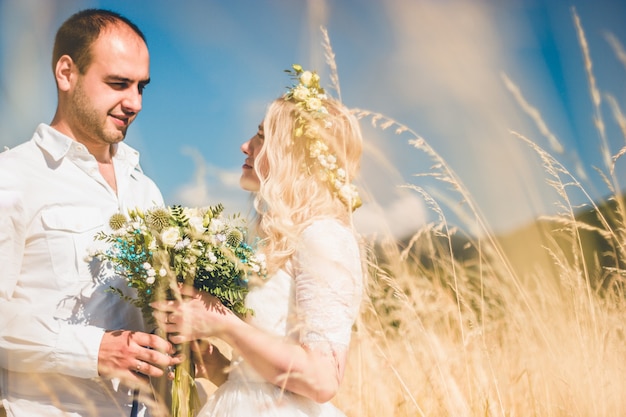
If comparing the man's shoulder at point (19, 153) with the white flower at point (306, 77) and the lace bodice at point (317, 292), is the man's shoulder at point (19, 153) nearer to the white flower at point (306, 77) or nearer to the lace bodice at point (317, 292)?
the lace bodice at point (317, 292)

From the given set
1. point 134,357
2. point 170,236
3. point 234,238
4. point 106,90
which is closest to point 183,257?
point 170,236

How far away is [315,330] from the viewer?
248 centimetres

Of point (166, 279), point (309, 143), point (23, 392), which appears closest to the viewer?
point (166, 279)

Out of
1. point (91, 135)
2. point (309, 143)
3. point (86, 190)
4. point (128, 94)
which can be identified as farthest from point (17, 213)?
point (309, 143)

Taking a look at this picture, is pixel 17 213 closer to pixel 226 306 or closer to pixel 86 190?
pixel 86 190

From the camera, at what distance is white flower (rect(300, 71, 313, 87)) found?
126 inches

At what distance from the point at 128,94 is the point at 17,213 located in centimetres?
111

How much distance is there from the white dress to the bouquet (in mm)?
124

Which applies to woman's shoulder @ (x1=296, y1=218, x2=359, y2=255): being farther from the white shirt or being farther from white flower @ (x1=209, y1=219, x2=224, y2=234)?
the white shirt

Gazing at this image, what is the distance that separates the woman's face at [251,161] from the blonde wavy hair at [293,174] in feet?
0.25

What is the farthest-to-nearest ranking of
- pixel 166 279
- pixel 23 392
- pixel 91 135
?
pixel 91 135
pixel 23 392
pixel 166 279

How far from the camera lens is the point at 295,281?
2.69 meters

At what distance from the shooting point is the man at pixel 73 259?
255 cm

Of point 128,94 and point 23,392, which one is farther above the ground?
point 128,94
